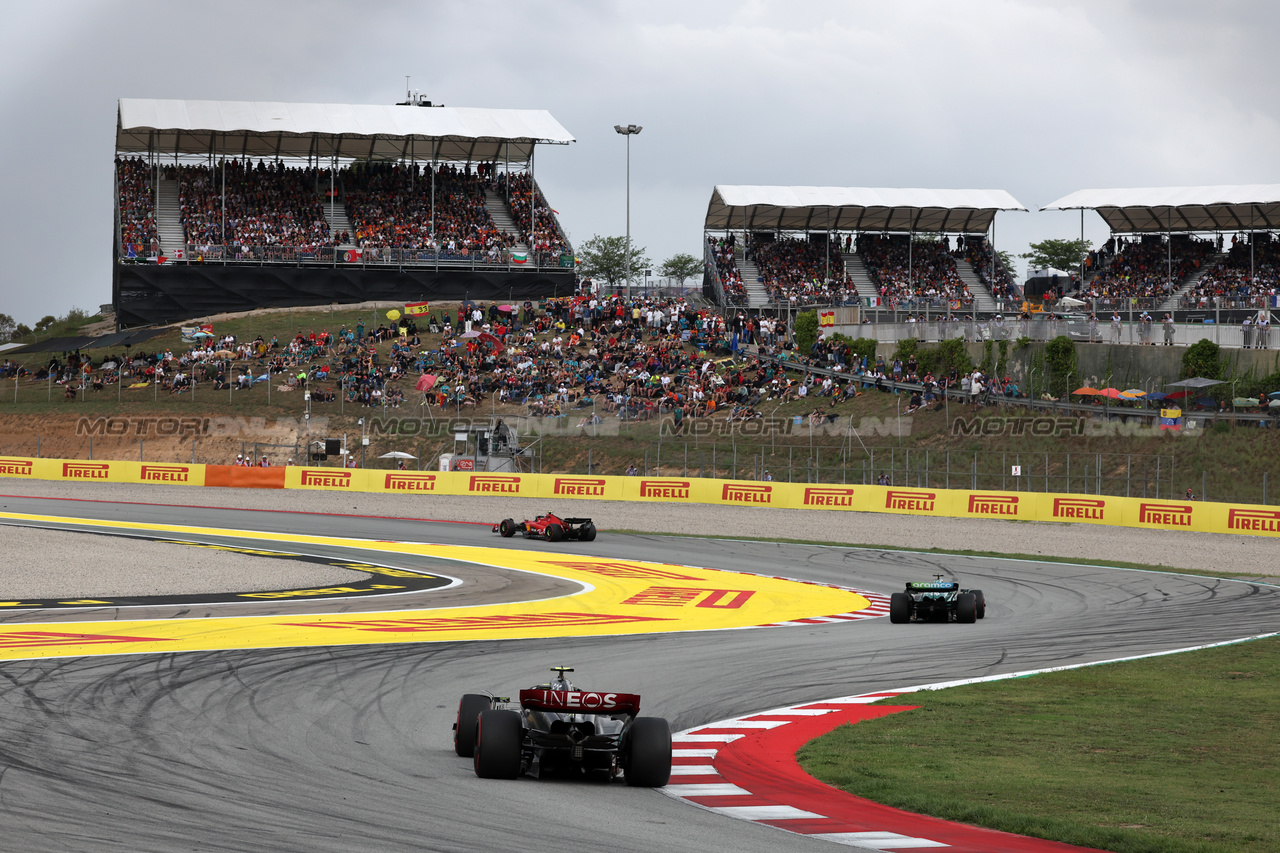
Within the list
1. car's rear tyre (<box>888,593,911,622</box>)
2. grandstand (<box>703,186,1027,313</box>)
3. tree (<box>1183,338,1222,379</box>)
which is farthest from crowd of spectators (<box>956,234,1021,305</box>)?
car's rear tyre (<box>888,593,911,622</box>)

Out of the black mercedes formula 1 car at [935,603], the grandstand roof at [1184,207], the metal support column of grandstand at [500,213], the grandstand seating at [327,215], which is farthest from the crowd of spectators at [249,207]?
the black mercedes formula 1 car at [935,603]

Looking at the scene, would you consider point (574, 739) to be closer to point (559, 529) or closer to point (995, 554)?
point (559, 529)

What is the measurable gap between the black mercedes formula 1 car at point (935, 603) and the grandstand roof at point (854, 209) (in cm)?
4400

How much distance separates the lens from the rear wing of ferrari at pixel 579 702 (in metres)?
Result: 9.72

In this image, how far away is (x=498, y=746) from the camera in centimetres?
942

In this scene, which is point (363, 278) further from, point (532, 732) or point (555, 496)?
point (532, 732)

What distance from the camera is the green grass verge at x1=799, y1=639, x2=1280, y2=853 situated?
8375mm

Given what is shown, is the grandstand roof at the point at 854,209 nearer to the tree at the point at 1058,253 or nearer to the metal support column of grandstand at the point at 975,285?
the metal support column of grandstand at the point at 975,285

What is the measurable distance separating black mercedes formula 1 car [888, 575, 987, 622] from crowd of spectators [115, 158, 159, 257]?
156 feet

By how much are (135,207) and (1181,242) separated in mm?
50856

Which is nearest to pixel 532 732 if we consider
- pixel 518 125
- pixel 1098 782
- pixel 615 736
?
pixel 615 736

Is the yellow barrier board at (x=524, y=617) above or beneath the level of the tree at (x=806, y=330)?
beneath

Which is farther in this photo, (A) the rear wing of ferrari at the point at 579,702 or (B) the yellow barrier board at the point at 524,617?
(B) the yellow barrier board at the point at 524,617

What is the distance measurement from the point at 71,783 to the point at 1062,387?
3442 centimetres
